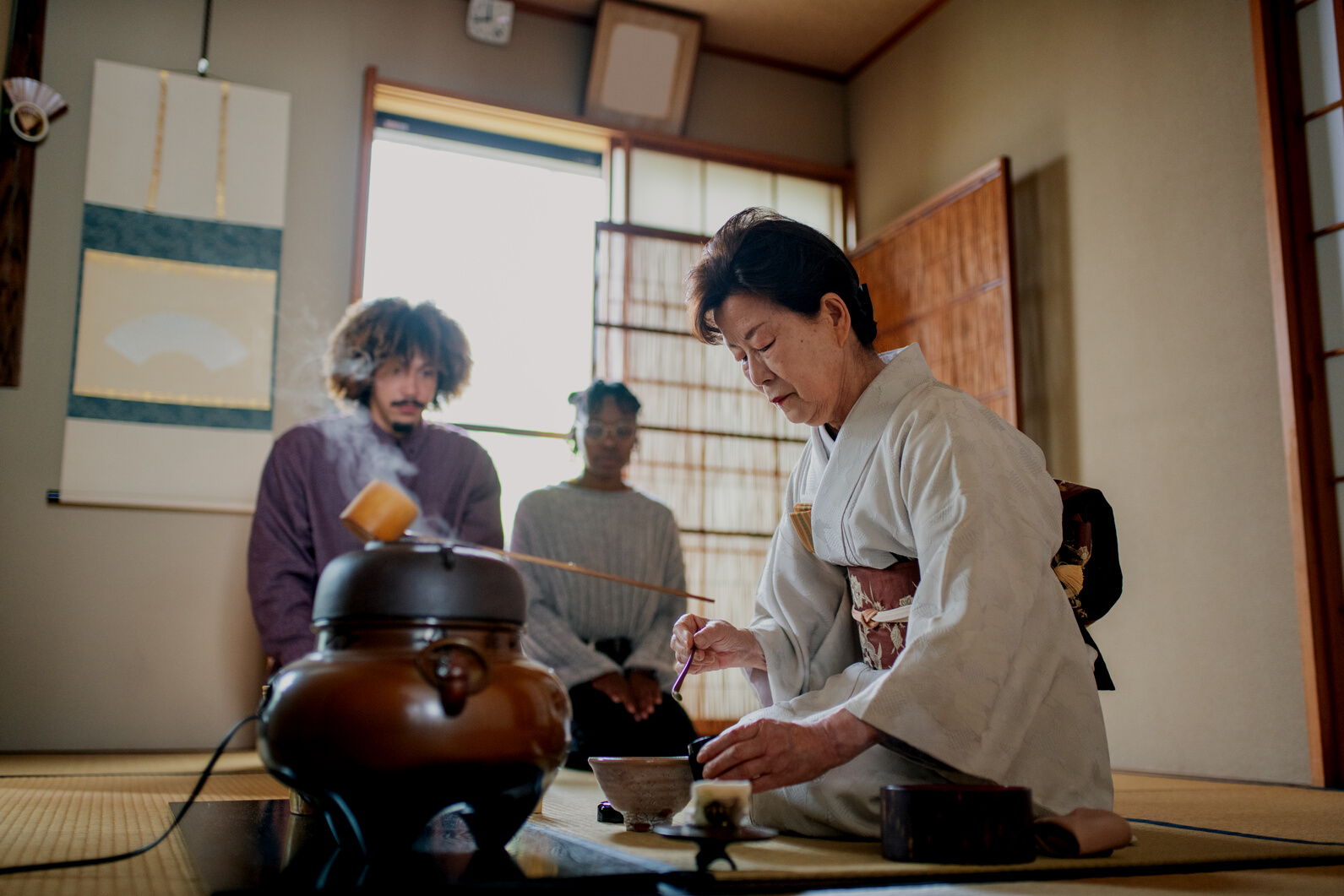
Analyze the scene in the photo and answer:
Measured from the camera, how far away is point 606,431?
11.9ft

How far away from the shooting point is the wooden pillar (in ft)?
13.9

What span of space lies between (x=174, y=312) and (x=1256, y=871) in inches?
171

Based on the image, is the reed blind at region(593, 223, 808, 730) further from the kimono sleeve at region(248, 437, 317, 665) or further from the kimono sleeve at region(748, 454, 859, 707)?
the kimono sleeve at region(748, 454, 859, 707)

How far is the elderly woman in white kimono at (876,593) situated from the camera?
1.46 meters

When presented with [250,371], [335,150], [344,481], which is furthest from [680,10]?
[344,481]

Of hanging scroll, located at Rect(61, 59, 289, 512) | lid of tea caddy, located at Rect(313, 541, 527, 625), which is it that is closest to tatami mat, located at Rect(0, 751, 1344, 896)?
lid of tea caddy, located at Rect(313, 541, 527, 625)

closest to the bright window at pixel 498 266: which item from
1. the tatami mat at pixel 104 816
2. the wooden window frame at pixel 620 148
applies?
Answer: the wooden window frame at pixel 620 148

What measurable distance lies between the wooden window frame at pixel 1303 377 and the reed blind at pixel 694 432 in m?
2.42

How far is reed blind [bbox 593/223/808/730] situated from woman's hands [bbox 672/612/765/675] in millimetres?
2834

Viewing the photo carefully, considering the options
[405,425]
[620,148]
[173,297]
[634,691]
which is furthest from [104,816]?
[620,148]

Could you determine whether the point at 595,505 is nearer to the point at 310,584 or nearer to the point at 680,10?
the point at 310,584

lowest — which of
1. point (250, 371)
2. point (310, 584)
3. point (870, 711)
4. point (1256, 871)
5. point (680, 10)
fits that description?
point (1256, 871)

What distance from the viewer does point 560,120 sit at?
17.1ft

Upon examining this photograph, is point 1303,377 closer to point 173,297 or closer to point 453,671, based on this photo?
point 453,671
